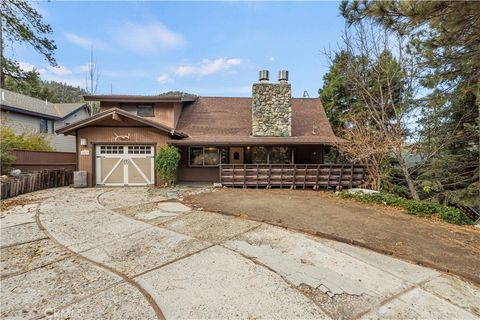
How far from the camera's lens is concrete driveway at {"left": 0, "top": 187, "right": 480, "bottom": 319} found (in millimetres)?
2652

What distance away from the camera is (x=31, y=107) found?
16.7 metres

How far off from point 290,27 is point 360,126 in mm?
5213

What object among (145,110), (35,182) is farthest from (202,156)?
(35,182)

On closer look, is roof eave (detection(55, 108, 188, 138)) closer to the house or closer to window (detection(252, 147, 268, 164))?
window (detection(252, 147, 268, 164))

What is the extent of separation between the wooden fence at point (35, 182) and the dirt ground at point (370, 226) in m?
5.90

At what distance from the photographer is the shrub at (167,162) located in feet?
33.4

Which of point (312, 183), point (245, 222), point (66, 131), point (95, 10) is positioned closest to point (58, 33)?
point (95, 10)

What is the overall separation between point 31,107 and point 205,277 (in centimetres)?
2031

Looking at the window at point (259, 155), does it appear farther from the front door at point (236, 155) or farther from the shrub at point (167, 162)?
the shrub at point (167, 162)

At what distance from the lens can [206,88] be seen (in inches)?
990

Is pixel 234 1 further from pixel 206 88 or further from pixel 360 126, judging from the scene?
pixel 206 88

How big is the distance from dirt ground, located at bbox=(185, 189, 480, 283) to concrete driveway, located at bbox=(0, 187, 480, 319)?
0.42 meters

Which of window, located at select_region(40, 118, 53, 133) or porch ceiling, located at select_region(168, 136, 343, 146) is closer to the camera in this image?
porch ceiling, located at select_region(168, 136, 343, 146)

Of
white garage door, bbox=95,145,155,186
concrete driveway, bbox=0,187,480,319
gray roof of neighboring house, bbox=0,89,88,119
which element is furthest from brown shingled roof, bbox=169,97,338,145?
gray roof of neighboring house, bbox=0,89,88,119
